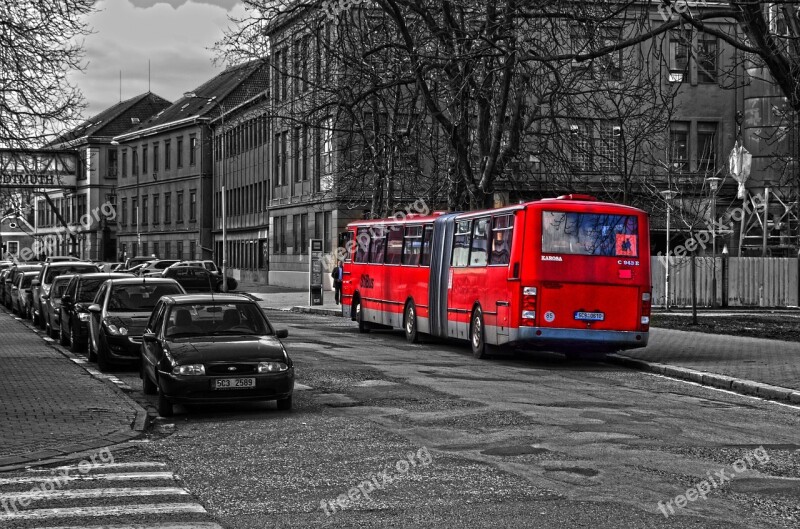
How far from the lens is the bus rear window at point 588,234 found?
2297 centimetres

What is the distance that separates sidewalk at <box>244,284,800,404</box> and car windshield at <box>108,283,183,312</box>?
28.1 feet

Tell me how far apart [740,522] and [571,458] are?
2837mm

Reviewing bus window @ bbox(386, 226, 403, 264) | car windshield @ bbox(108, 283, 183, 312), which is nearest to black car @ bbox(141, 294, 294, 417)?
car windshield @ bbox(108, 283, 183, 312)

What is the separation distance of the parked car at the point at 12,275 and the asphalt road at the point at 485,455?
32.7 metres

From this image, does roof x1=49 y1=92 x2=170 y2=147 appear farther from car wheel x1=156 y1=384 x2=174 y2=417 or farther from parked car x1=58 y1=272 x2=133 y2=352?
car wheel x1=156 y1=384 x2=174 y2=417

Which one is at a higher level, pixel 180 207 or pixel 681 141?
pixel 681 141

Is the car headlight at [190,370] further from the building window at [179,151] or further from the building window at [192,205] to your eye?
the building window at [179,151]

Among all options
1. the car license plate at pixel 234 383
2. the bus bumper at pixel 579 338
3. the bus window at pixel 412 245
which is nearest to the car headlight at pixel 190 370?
the car license plate at pixel 234 383

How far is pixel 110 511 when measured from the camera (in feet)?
30.0

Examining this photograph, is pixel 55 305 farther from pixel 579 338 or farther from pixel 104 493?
pixel 104 493

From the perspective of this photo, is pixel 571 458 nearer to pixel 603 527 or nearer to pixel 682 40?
pixel 603 527

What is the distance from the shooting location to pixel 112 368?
21.7 m

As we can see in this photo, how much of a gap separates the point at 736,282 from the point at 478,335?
78.9 ft

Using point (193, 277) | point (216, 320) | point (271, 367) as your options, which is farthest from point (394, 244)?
point (193, 277)
